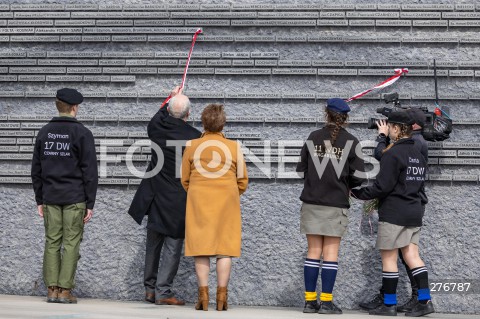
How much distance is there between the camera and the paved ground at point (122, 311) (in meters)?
7.15

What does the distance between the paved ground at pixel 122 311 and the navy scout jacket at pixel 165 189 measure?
686 mm

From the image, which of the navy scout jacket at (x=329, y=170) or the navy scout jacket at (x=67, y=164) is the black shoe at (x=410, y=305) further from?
the navy scout jacket at (x=67, y=164)

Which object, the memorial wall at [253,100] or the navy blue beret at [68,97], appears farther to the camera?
the memorial wall at [253,100]

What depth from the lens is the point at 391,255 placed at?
8172 millimetres

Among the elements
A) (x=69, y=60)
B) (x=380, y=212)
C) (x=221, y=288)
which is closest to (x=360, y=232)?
(x=380, y=212)

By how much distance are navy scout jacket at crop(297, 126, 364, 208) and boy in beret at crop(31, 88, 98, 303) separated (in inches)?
68.0

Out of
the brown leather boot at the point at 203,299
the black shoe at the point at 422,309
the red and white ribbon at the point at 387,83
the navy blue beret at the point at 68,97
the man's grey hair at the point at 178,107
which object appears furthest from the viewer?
the red and white ribbon at the point at 387,83

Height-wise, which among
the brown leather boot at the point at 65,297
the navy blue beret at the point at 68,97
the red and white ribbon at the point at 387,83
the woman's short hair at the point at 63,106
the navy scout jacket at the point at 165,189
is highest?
the red and white ribbon at the point at 387,83

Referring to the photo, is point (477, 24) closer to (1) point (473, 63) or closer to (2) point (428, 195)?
(1) point (473, 63)

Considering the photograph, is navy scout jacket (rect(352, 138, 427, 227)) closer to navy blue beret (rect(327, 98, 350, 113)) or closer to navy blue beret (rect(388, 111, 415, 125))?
navy blue beret (rect(388, 111, 415, 125))

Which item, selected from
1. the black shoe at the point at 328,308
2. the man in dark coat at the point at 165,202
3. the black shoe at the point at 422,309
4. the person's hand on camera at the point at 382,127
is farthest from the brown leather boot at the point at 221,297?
the person's hand on camera at the point at 382,127

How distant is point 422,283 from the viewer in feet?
26.6

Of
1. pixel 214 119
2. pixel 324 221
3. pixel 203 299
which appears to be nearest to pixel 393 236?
pixel 324 221

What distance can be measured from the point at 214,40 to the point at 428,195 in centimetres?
237
